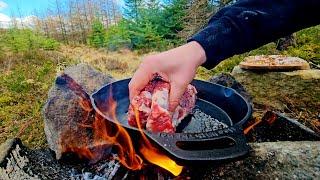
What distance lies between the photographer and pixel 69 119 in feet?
11.3

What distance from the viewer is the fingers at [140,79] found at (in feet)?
6.71

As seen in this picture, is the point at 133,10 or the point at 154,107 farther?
the point at 133,10

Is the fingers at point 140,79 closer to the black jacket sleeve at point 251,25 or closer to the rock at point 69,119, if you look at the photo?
the black jacket sleeve at point 251,25

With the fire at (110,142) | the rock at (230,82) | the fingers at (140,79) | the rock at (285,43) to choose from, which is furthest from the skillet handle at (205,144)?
the rock at (285,43)

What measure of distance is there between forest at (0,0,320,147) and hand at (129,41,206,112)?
3.03m

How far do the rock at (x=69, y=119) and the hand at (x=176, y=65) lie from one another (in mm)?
1507

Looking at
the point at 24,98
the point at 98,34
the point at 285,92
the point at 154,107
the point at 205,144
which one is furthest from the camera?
the point at 98,34

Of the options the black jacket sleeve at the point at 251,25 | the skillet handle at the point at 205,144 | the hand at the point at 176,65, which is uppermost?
the black jacket sleeve at the point at 251,25

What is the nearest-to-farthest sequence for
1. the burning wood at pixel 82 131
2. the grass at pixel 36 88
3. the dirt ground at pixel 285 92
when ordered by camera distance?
the burning wood at pixel 82 131
the grass at pixel 36 88
the dirt ground at pixel 285 92

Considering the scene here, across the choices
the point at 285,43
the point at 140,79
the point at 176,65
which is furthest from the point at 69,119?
the point at 285,43

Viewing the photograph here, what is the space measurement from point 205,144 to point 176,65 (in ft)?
1.60

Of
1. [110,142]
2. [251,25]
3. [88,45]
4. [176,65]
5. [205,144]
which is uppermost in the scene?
[251,25]

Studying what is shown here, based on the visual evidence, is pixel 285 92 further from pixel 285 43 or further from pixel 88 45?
pixel 88 45

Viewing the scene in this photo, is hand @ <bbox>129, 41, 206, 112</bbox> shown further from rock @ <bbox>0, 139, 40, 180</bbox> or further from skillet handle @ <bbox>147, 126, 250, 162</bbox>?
rock @ <bbox>0, 139, 40, 180</bbox>
